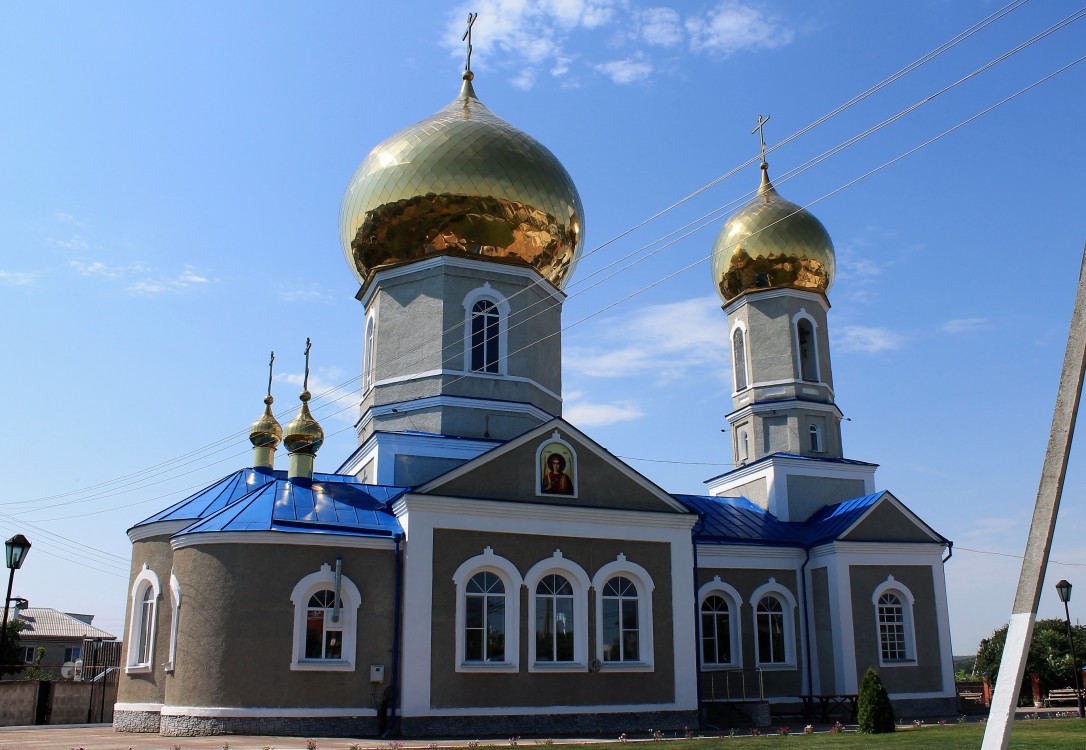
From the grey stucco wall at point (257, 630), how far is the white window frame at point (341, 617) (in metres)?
0.07

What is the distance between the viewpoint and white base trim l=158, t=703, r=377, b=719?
13742mm

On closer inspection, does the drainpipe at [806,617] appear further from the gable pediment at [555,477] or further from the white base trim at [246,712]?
the white base trim at [246,712]

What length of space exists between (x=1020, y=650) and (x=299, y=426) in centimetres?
1353

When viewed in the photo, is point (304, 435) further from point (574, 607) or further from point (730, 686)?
point (730, 686)

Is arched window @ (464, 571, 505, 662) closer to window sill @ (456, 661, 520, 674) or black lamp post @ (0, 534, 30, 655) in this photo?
window sill @ (456, 661, 520, 674)

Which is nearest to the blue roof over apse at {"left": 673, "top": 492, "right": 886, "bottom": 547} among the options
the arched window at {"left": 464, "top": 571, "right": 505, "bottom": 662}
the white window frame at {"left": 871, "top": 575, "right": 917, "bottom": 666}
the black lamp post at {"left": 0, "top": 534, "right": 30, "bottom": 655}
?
the white window frame at {"left": 871, "top": 575, "right": 917, "bottom": 666}

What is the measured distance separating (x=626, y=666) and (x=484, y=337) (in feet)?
21.5

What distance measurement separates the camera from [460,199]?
60.4 ft

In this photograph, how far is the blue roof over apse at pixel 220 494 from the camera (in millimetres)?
16453

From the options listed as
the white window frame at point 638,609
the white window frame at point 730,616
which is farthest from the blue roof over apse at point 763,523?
the white window frame at point 638,609

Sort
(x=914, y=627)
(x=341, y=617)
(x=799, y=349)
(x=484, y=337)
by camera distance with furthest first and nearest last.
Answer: (x=799, y=349) → (x=914, y=627) → (x=484, y=337) → (x=341, y=617)

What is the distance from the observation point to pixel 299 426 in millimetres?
17578

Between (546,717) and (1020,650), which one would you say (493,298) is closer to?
(546,717)

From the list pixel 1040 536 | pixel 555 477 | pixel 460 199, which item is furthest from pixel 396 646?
pixel 1040 536
